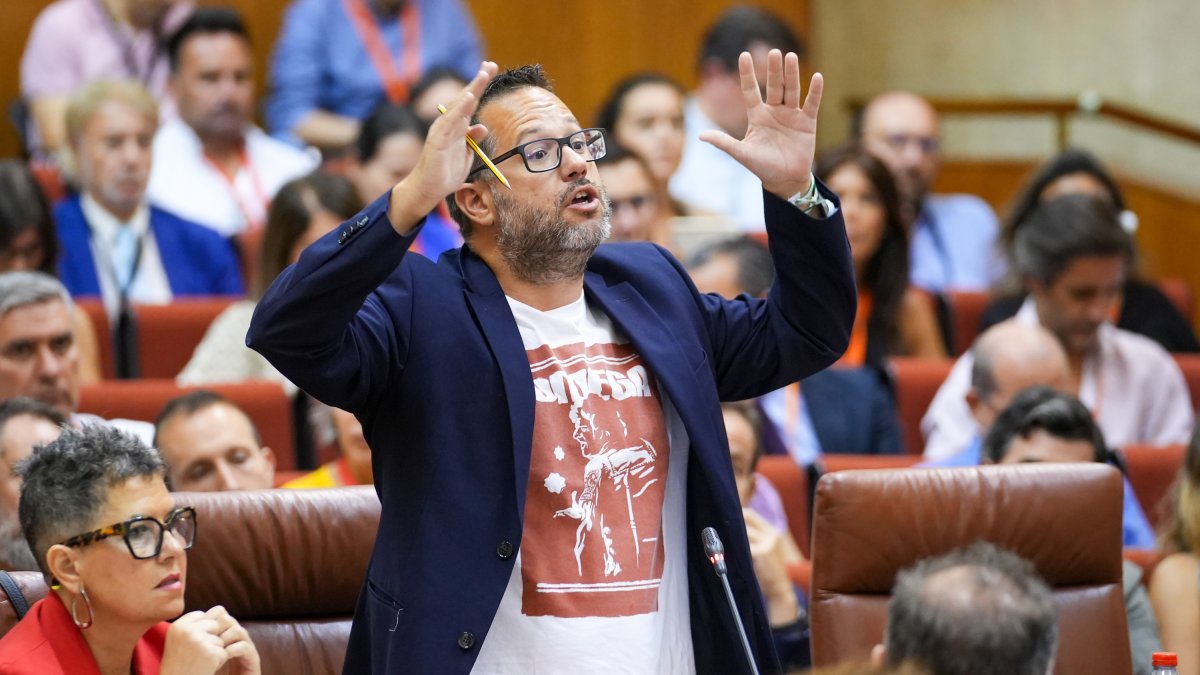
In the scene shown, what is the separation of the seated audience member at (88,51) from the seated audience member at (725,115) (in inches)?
61.6

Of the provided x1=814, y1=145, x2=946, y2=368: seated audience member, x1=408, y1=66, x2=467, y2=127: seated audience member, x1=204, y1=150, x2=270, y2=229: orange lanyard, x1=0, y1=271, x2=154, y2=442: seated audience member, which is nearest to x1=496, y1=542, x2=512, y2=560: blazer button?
x1=0, y1=271, x2=154, y2=442: seated audience member

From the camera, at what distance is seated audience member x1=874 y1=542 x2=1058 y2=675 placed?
1.43 metres

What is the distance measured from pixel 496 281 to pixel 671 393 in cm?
24

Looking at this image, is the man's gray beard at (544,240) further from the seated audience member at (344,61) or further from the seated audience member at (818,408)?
the seated audience member at (344,61)

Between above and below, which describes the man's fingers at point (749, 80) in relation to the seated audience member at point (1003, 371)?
above

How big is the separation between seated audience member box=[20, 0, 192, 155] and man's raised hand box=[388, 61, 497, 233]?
11.4 feet

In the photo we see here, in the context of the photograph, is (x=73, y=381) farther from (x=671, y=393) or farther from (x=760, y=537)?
(x=671, y=393)

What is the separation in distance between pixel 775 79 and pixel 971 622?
0.72m

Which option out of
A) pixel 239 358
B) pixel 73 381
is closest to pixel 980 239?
pixel 239 358

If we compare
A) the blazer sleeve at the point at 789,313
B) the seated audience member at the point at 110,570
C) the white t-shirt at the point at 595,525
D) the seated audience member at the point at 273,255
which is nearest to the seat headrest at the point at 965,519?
the blazer sleeve at the point at 789,313

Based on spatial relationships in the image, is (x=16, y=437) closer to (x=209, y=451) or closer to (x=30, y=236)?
(x=209, y=451)

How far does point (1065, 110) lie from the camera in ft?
19.4

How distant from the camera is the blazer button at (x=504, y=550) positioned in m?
1.75

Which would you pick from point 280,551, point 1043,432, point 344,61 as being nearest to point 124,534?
point 280,551
